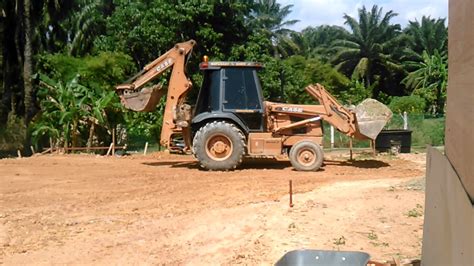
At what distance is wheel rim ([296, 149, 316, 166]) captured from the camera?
14195 mm

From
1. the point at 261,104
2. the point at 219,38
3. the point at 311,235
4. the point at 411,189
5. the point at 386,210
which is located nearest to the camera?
the point at 311,235

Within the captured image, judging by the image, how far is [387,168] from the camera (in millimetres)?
14961

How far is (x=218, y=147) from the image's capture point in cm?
1438

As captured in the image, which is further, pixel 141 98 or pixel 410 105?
pixel 410 105

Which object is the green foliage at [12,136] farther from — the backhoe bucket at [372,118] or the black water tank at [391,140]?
the backhoe bucket at [372,118]

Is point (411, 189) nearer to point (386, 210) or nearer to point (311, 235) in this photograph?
point (386, 210)

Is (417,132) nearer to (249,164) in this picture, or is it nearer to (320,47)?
(249,164)

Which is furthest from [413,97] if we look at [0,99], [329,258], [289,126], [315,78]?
[329,258]

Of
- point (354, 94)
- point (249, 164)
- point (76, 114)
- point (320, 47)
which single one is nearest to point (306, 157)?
point (249, 164)

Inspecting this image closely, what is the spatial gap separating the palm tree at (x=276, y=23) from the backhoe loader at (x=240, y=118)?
35241 millimetres

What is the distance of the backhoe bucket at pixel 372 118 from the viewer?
14.6m

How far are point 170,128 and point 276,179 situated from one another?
3.65 metres

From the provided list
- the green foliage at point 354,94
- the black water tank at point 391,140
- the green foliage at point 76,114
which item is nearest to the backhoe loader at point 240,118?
the black water tank at point 391,140

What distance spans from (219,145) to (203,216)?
6012 mm
